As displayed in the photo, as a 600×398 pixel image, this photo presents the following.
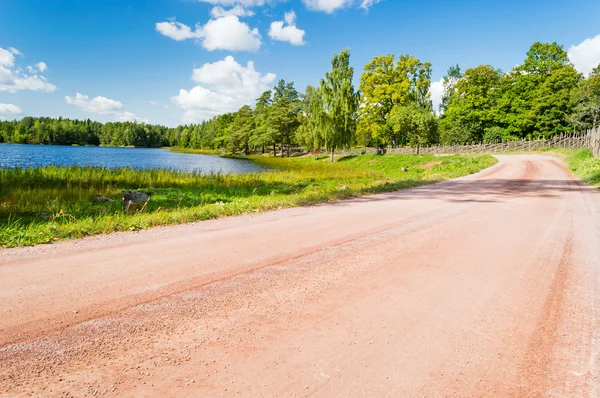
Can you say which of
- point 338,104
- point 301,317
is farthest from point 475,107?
point 301,317

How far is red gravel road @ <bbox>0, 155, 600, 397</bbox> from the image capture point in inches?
87.9

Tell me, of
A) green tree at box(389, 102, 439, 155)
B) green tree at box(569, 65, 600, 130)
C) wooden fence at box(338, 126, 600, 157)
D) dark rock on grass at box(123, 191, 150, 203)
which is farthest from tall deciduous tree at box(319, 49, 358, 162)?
dark rock on grass at box(123, 191, 150, 203)

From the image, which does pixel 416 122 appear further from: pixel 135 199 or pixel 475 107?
pixel 135 199

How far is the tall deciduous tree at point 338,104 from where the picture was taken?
4900cm

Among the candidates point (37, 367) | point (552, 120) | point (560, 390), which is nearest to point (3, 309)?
point (37, 367)

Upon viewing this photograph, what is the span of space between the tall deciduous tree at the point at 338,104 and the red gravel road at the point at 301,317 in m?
44.7

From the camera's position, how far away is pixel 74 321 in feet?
9.30

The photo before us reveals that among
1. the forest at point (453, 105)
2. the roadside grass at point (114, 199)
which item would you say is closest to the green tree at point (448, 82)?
the forest at point (453, 105)

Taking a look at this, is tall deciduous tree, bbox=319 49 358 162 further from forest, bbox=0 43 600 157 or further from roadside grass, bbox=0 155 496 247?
roadside grass, bbox=0 155 496 247

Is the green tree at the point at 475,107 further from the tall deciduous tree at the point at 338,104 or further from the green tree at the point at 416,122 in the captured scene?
the tall deciduous tree at the point at 338,104

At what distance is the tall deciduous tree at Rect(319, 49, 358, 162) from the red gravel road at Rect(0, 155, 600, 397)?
4465cm

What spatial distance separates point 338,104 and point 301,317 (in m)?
49.7

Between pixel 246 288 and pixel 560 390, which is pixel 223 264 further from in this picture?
pixel 560 390

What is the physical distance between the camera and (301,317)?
3053 millimetres
